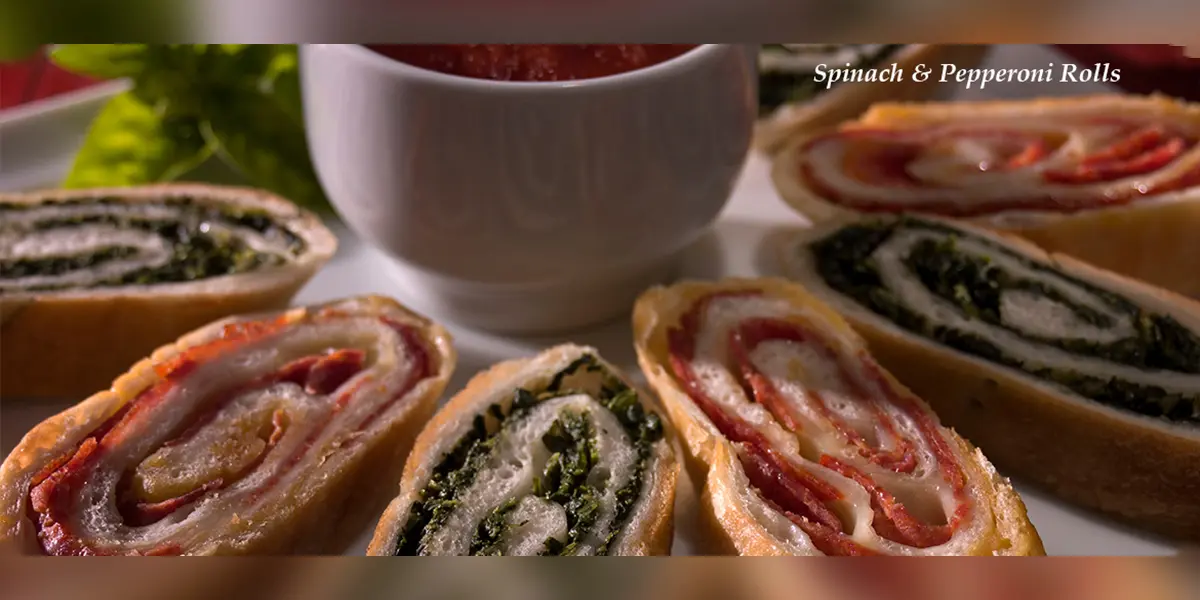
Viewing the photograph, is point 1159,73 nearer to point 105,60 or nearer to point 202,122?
point 202,122

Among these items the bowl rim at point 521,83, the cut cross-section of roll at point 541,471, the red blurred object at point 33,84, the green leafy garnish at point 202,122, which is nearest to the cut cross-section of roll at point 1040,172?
the bowl rim at point 521,83

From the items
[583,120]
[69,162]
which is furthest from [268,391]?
[69,162]

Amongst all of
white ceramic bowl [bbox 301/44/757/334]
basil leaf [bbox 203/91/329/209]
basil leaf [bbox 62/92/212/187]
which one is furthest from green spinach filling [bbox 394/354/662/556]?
basil leaf [bbox 62/92/212/187]

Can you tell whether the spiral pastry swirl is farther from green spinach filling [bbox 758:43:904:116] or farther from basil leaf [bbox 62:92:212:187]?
basil leaf [bbox 62:92:212:187]

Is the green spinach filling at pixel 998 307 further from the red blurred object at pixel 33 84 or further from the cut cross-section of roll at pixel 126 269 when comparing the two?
the red blurred object at pixel 33 84

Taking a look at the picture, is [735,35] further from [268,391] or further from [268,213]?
[268,213]
